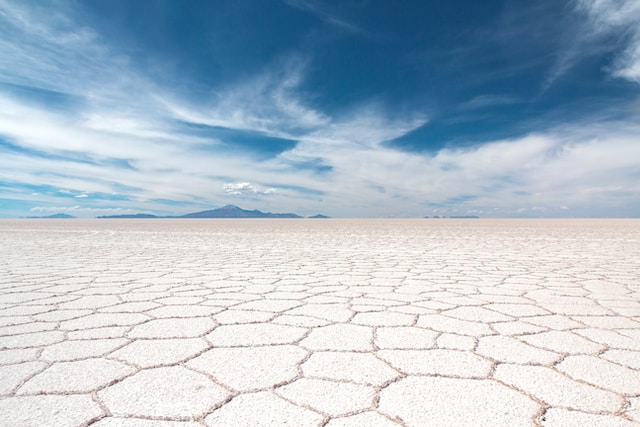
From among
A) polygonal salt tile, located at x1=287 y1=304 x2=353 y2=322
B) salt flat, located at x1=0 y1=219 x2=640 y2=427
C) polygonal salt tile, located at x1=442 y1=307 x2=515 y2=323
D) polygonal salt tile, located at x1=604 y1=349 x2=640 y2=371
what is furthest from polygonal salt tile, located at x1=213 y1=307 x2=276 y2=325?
polygonal salt tile, located at x1=604 y1=349 x2=640 y2=371

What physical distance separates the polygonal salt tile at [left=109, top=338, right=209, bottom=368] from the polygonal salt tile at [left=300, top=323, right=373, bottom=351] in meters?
0.40

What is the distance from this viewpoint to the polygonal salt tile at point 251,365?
119 centimetres

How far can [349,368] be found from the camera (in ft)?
4.23

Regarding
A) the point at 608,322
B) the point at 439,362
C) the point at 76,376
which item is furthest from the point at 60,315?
the point at 608,322

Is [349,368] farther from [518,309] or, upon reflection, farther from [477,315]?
[518,309]

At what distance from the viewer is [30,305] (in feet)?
7.20

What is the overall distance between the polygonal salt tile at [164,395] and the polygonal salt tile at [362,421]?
1.04ft

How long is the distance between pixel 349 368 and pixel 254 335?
0.50 m

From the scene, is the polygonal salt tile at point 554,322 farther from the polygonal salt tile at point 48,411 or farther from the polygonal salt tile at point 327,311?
the polygonal salt tile at point 48,411

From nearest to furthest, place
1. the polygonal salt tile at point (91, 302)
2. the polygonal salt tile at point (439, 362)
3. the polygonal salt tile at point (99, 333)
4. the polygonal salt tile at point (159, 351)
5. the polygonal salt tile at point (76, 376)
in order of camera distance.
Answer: the polygonal salt tile at point (76, 376), the polygonal salt tile at point (439, 362), the polygonal salt tile at point (159, 351), the polygonal salt tile at point (99, 333), the polygonal salt tile at point (91, 302)

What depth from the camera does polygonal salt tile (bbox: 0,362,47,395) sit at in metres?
1.16

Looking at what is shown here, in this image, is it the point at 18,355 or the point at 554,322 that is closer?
the point at 18,355

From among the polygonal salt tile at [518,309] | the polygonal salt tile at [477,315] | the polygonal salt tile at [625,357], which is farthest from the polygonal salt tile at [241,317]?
the polygonal salt tile at [625,357]

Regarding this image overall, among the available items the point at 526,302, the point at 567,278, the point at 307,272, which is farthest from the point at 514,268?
the point at 307,272
